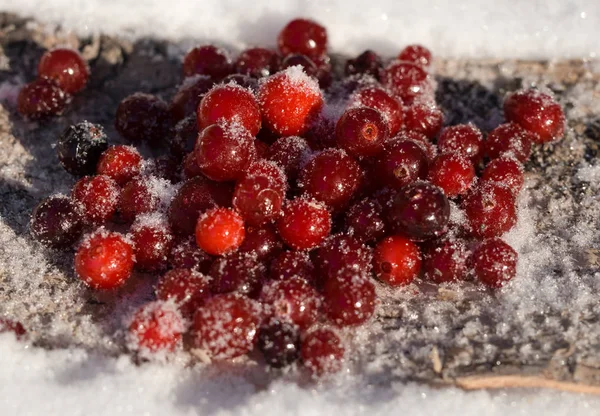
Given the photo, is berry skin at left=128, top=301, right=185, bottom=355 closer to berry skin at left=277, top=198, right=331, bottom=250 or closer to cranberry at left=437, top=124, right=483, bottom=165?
berry skin at left=277, top=198, right=331, bottom=250

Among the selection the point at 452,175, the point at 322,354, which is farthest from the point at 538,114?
the point at 322,354

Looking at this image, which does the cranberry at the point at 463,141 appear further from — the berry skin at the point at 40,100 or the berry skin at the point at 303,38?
the berry skin at the point at 40,100

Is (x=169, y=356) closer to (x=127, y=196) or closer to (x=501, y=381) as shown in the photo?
(x=127, y=196)

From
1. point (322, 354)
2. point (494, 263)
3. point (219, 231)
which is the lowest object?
point (322, 354)

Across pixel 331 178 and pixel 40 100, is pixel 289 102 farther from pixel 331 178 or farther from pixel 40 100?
pixel 40 100

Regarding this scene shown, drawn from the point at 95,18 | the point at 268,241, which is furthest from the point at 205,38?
the point at 268,241
